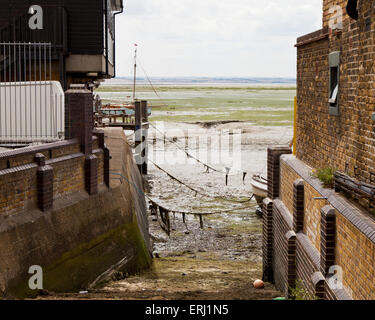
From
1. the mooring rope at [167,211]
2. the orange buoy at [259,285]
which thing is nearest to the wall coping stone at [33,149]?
the mooring rope at [167,211]

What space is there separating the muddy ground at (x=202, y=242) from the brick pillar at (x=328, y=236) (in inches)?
114

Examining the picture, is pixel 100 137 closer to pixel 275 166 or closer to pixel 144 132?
pixel 275 166

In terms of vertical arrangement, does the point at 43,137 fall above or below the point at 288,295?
above

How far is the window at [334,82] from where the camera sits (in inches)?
388

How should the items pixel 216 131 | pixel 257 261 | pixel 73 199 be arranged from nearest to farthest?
pixel 73 199, pixel 257 261, pixel 216 131

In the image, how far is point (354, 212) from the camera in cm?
796

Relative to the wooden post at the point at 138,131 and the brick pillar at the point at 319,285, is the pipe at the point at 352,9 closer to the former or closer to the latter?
the brick pillar at the point at 319,285

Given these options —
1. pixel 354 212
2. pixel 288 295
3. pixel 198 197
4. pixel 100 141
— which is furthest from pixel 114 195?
pixel 198 197

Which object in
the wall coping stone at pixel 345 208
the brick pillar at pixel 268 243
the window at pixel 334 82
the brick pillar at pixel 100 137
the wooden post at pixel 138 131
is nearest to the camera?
the wall coping stone at pixel 345 208

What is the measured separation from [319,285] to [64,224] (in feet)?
18.1

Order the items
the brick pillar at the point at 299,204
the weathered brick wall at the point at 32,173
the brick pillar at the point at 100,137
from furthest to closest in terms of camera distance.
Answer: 1. the brick pillar at the point at 100,137
2. the brick pillar at the point at 299,204
3. the weathered brick wall at the point at 32,173

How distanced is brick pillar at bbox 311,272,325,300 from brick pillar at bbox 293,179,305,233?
2.30 meters
